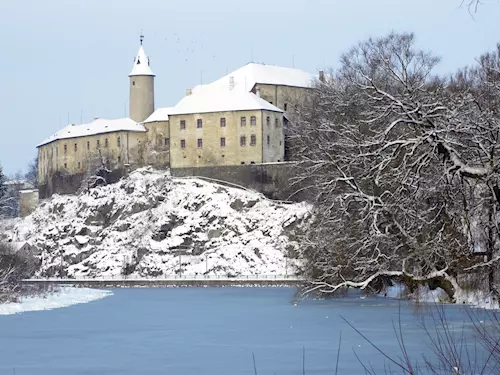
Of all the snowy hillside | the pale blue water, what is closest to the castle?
the snowy hillside

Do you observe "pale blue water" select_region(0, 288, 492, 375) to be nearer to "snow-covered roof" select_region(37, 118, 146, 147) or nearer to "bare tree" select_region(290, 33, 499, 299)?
"bare tree" select_region(290, 33, 499, 299)

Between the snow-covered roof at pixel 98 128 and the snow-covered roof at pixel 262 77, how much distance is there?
4822 millimetres

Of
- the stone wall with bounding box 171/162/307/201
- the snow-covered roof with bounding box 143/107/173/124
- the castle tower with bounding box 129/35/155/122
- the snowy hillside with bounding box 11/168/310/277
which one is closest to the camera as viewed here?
the snowy hillside with bounding box 11/168/310/277

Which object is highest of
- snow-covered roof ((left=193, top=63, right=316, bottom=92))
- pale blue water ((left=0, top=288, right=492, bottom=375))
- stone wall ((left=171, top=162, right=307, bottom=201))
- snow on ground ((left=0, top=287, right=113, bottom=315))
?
snow-covered roof ((left=193, top=63, right=316, bottom=92))

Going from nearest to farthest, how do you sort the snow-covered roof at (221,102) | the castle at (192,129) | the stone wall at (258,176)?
the stone wall at (258,176), the castle at (192,129), the snow-covered roof at (221,102)

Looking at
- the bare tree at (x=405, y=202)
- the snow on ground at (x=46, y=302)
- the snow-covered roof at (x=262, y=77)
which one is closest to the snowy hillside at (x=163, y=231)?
the snow-covered roof at (x=262, y=77)

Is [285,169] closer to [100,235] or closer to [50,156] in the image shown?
[100,235]

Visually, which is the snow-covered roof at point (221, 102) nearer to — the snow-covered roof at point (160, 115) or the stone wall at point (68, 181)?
the snow-covered roof at point (160, 115)

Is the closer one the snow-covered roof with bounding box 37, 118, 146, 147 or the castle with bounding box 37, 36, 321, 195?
the castle with bounding box 37, 36, 321, 195

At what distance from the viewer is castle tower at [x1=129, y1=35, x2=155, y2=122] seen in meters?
61.4

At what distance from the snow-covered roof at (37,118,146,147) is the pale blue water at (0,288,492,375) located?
32.3 meters

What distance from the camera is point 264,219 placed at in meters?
49.9

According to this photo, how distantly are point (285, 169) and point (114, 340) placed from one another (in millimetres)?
34250

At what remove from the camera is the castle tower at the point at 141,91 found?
61375mm
